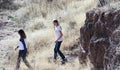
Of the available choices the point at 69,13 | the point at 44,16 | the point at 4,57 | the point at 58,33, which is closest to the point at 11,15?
the point at 44,16

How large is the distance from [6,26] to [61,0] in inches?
187

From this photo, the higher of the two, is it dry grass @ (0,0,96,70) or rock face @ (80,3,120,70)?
rock face @ (80,3,120,70)

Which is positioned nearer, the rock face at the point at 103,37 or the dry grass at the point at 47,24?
the rock face at the point at 103,37

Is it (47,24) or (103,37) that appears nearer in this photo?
(103,37)

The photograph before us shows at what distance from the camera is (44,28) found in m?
19.9

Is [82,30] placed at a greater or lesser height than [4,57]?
greater

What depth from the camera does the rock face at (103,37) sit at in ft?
26.1

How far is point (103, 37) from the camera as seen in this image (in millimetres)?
9062

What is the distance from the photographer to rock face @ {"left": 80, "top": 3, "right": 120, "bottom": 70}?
26.1 ft

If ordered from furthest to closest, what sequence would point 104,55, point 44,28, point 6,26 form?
point 6,26, point 44,28, point 104,55

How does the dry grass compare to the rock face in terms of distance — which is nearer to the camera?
the rock face

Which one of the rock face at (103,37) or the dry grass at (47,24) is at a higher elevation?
the rock face at (103,37)

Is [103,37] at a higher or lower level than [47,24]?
higher

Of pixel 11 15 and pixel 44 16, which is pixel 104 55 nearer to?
pixel 44 16
